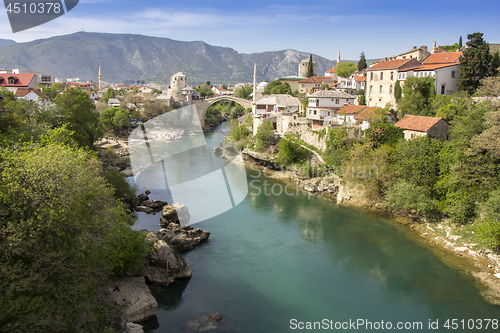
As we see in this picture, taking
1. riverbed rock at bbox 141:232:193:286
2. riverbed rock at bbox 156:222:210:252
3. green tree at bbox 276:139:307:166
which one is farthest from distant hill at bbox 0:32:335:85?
riverbed rock at bbox 141:232:193:286

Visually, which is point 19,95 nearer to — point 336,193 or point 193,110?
point 193,110

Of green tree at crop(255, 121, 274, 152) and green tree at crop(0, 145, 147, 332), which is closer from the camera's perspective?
green tree at crop(0, 145, 147, 332)

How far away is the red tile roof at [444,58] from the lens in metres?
19.7

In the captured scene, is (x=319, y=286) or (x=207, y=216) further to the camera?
(x=207, y=216)

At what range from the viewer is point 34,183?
698 cm

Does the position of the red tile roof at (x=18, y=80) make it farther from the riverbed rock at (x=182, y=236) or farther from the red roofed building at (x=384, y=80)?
the red roofed building at (x=384, y=80)

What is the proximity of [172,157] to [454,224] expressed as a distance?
804 inches

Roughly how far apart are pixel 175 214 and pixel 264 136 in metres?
12.8

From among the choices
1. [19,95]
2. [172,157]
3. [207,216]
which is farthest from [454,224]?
[19,95]

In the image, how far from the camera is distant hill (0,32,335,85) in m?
152

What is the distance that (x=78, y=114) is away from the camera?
65.1 feet

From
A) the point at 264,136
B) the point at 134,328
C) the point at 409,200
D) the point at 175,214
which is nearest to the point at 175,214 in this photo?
the point at 175,214

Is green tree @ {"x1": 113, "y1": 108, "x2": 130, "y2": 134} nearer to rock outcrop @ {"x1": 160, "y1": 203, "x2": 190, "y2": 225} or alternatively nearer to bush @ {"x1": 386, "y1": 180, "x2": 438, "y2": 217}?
rock outcrop @ {"x1": 160, "y1": 203, "x2": 190, "y2": 225}

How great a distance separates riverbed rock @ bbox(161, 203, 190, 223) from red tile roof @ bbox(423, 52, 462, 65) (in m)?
16.9
